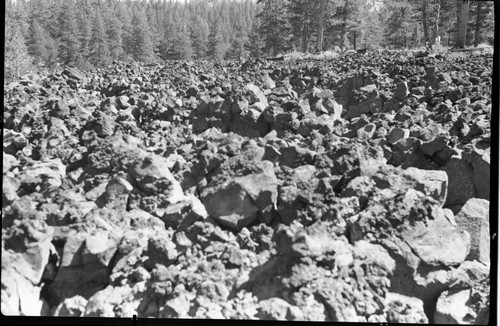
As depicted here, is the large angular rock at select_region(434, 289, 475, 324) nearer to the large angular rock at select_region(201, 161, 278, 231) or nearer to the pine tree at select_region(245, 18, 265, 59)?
the large angular rock at select_region(201, 161, 278, 231)

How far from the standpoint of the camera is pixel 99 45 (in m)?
3.44

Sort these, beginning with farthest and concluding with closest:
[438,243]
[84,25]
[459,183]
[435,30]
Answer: [435,30] → [84,25] → [459,183] → [438,243]

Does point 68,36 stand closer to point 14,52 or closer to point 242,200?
point 14,52

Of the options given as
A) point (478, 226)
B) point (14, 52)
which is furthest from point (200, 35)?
point (478, 226)

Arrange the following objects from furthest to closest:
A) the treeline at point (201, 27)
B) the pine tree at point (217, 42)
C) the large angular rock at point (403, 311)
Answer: the pine tree at point (217, 42)
the treeline at point (201, 27)
the large angular rock at point (403, 311)

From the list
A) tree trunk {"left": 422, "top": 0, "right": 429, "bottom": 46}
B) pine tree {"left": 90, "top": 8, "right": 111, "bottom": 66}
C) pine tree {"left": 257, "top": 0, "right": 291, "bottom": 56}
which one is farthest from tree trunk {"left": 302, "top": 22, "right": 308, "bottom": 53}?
pine tree {"left": 90, "top": 8, "right": 111, "bottom": 66}

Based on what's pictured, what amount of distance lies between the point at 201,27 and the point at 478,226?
2.65m

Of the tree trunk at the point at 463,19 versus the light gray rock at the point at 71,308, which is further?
the tree trunk at the point at 463,19

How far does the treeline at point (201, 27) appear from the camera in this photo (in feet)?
10.7

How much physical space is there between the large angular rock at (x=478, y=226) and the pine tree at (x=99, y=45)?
3050 mm

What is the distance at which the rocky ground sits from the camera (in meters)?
2.77

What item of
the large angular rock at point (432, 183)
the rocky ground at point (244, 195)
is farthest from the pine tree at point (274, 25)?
the large angular rock at point (432, 183)

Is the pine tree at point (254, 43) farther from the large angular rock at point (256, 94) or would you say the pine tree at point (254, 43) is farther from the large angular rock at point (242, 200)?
the large angular rock at point (242, 200)

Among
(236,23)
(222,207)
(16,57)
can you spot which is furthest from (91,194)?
(236,23)
